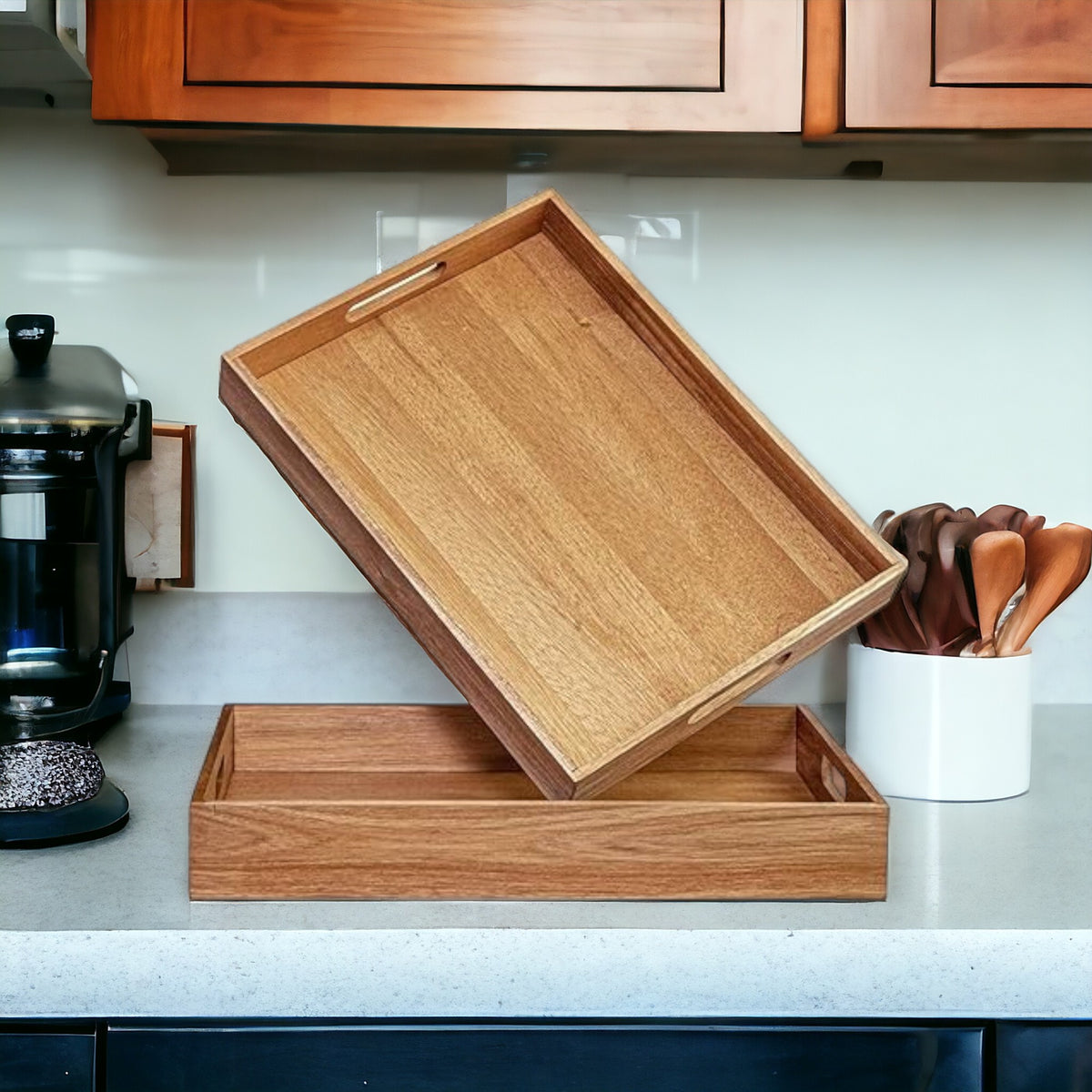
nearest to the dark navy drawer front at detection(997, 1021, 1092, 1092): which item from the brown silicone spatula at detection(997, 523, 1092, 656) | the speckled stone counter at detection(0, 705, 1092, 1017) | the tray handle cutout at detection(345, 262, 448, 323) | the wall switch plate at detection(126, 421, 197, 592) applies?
the speckled stone counter at detection(0, 705, 1092, 1017)

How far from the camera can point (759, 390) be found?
143cm

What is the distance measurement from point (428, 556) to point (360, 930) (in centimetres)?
28

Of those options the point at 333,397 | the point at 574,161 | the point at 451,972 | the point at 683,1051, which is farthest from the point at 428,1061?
the point at 574,161

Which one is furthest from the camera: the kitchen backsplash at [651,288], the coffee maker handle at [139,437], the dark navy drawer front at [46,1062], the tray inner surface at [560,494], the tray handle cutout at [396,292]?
the kitchen backsplash at [651,288]

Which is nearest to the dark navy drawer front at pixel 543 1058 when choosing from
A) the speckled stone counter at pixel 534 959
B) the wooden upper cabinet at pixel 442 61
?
the speckled stone counter at pixel 534 959

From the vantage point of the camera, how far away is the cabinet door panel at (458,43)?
3.41ft

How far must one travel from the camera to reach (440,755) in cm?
119

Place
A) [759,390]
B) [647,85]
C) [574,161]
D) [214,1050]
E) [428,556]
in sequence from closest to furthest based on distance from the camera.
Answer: [214,1050], [428,556], [647,85], [574,161], [759,390]

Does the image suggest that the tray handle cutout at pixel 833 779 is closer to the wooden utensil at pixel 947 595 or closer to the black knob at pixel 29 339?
the wooden utensil at pixel 947 595

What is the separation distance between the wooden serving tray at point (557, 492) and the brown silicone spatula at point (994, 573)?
17 centimetres

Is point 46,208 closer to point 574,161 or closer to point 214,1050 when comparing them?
point 574,161

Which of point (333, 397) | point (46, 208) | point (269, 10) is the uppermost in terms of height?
point (269, 10)

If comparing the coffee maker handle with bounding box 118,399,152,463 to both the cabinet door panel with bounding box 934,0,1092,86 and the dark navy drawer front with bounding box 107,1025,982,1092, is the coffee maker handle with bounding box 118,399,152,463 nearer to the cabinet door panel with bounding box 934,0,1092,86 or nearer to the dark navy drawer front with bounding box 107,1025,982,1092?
the dark navy drawer front with bounding box 107,1025,982,1092

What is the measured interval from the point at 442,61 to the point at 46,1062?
2.73ft
